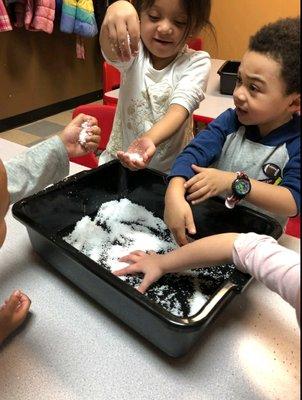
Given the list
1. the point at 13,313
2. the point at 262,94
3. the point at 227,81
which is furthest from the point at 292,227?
the point at 227,81

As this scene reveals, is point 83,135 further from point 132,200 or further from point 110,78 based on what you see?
point 110,78

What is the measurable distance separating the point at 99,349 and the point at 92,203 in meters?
0.38

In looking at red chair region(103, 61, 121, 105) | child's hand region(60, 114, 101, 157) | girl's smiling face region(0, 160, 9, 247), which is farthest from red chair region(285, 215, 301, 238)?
red chair region(103, 61, 121, 105)

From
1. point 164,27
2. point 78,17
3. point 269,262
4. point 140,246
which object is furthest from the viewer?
point 78,17

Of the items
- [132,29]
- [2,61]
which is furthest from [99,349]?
[2,61]

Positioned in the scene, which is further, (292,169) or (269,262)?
(292,169)

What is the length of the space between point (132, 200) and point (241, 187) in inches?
12.1

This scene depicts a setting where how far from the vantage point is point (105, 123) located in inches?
49.3

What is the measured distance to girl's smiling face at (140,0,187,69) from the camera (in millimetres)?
862

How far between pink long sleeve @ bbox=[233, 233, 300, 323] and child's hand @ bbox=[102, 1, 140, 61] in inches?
20.7

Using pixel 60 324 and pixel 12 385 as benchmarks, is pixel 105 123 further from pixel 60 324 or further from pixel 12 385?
pixel 12 385

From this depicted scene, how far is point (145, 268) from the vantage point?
0.64 metres

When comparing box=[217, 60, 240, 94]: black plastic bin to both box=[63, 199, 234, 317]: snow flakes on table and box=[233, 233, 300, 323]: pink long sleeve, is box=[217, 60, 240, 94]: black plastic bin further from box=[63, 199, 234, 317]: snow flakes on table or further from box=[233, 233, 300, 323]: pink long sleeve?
box=[233, 233, 300, 323]: pink long sleeve

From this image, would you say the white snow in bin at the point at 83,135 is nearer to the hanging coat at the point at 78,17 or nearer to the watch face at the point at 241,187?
the watch face at the point at 241,187
